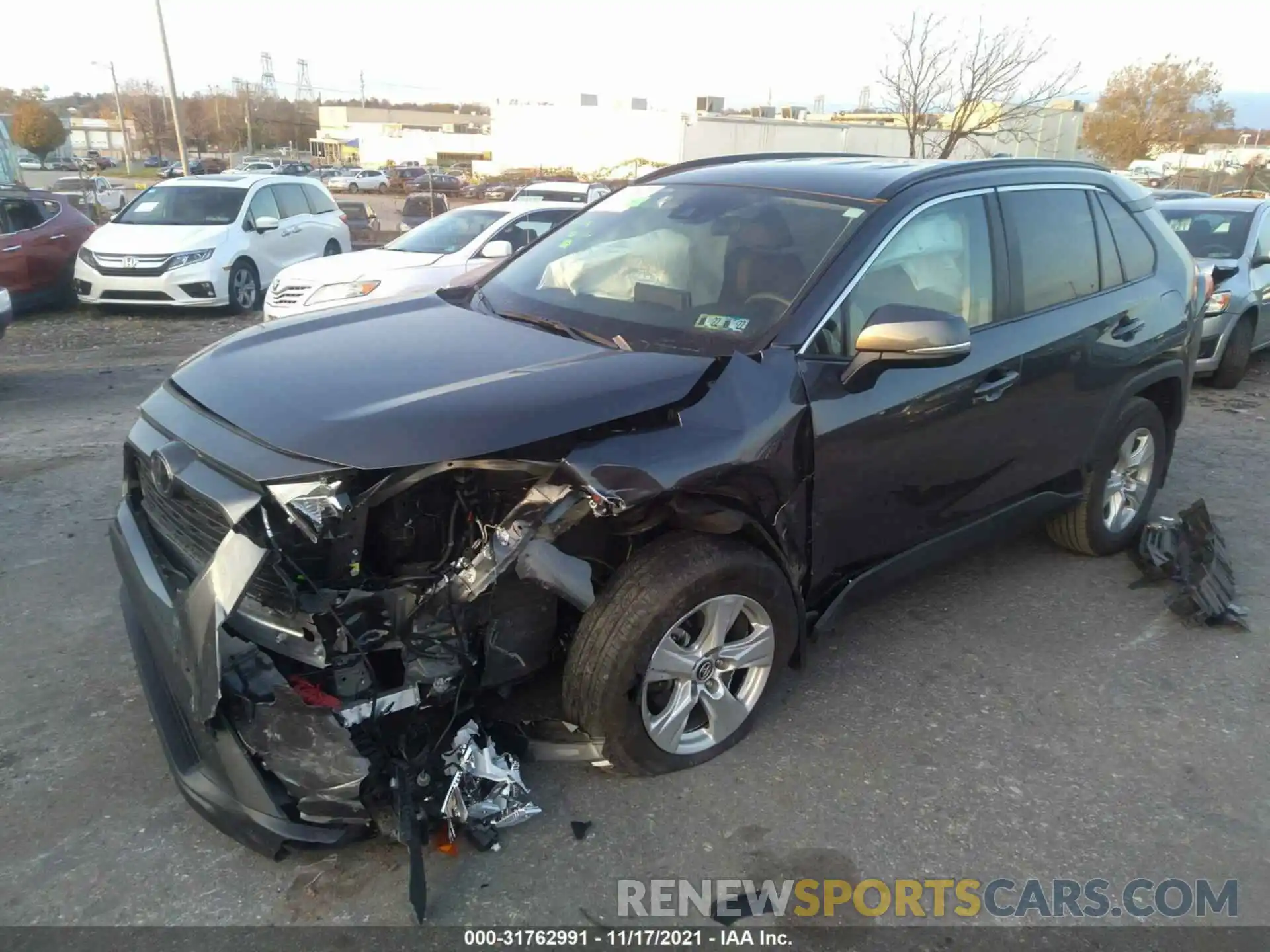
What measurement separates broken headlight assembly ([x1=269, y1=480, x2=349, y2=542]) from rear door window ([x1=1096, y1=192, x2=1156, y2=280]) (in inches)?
149

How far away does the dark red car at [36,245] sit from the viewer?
11.0m

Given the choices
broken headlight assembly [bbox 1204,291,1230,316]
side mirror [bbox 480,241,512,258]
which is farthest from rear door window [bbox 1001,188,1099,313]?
side mirror [bbox 480,241,512,258]

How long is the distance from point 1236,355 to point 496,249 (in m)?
7.00

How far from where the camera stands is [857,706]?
11.5 ft

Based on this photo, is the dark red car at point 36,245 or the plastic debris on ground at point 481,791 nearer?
the plastic debris on ground at point 481,791

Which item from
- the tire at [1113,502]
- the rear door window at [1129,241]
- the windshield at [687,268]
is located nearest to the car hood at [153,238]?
the windshield at [687,268]

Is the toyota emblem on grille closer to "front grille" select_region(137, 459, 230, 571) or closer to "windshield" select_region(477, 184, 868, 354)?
"front grille" select_region(137, 459, 230, 571)

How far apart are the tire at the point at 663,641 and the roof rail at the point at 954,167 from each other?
4.91ft

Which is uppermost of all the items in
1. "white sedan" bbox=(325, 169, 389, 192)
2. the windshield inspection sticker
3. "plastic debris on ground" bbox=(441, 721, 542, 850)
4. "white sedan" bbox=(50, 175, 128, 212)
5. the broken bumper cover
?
the windshield inspection sticker

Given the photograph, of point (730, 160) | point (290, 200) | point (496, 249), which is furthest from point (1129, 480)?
point (290, 200)

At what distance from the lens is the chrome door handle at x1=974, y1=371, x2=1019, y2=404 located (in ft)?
11.7

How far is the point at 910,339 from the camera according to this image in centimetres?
296

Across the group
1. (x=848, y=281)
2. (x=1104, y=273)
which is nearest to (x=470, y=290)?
(x=848, y=281)

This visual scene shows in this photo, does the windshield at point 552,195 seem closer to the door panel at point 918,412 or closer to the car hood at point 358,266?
the car hood at point 358,266
